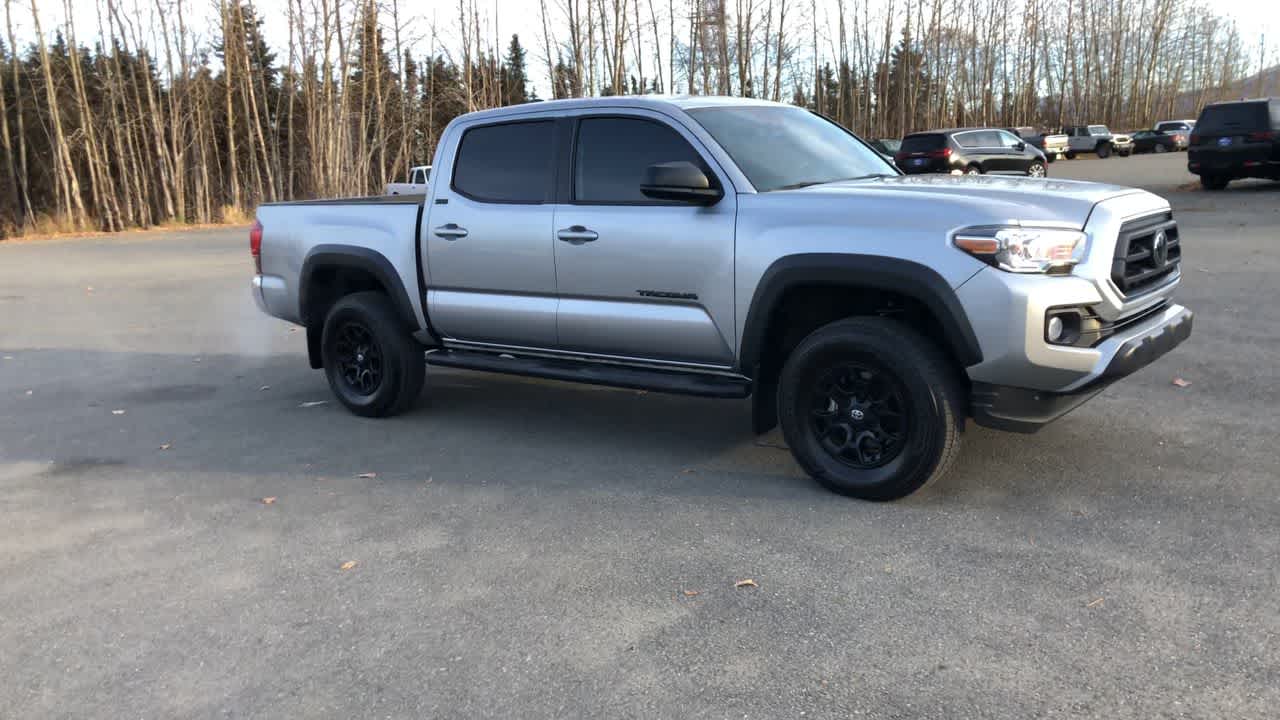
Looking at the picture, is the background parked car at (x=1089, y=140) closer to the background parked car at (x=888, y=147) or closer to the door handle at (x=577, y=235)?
the background parked car at (x=888, y=147)

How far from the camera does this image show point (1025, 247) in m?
4.32

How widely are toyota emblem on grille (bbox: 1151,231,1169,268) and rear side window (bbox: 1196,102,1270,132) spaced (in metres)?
19.7

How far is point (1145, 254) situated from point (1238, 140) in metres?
20.5

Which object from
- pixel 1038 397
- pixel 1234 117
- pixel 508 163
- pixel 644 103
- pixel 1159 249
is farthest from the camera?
pixel 1234 117

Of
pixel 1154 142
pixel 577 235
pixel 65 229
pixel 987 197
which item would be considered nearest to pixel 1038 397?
pixel 987 197

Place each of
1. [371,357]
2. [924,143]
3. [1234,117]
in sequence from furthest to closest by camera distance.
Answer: [924,143]
[1234,117]
[371,357]

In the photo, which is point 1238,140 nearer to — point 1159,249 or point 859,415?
point 1159,249

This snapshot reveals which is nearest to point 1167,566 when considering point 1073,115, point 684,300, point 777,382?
point 777,382

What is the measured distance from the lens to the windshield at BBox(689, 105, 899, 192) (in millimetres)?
5398

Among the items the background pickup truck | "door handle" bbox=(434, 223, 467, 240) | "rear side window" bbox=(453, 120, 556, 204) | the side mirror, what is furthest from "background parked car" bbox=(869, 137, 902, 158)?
the side mirror

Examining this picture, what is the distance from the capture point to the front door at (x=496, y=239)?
593 cm

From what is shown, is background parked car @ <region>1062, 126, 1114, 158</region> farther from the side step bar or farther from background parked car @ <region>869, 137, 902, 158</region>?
the side step bar

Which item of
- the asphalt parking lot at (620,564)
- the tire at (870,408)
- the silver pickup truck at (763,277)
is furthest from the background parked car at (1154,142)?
the tire at (870,408)

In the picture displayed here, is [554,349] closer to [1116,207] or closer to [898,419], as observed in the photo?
[898,419]
